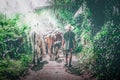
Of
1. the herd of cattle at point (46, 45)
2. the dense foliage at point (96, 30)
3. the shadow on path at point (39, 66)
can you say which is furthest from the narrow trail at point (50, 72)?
the dense foliage at point (96, 30)

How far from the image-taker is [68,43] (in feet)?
17.2

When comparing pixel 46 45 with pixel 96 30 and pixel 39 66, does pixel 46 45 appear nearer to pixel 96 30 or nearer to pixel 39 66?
pixel 39 66

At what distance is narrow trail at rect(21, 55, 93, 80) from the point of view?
5.02 m

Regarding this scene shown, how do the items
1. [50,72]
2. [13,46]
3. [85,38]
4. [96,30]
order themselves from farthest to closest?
[96,30]
[85,38]
[13,46]
[50,72]

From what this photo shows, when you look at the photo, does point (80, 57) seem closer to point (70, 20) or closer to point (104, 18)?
point (70, 20)

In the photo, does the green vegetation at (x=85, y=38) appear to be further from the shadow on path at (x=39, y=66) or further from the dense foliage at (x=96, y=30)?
the shadow on path at (x=39, y=66)

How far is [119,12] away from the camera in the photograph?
5777 millimetres

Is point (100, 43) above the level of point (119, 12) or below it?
below

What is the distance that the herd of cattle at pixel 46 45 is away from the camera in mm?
5172

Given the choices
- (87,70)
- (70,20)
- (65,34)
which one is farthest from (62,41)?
(87,70)

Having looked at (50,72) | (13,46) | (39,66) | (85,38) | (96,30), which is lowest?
(50,72)

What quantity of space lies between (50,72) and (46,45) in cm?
67

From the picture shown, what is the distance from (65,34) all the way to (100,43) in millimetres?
952

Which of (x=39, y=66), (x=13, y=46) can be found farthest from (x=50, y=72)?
(x=13, y=46)
